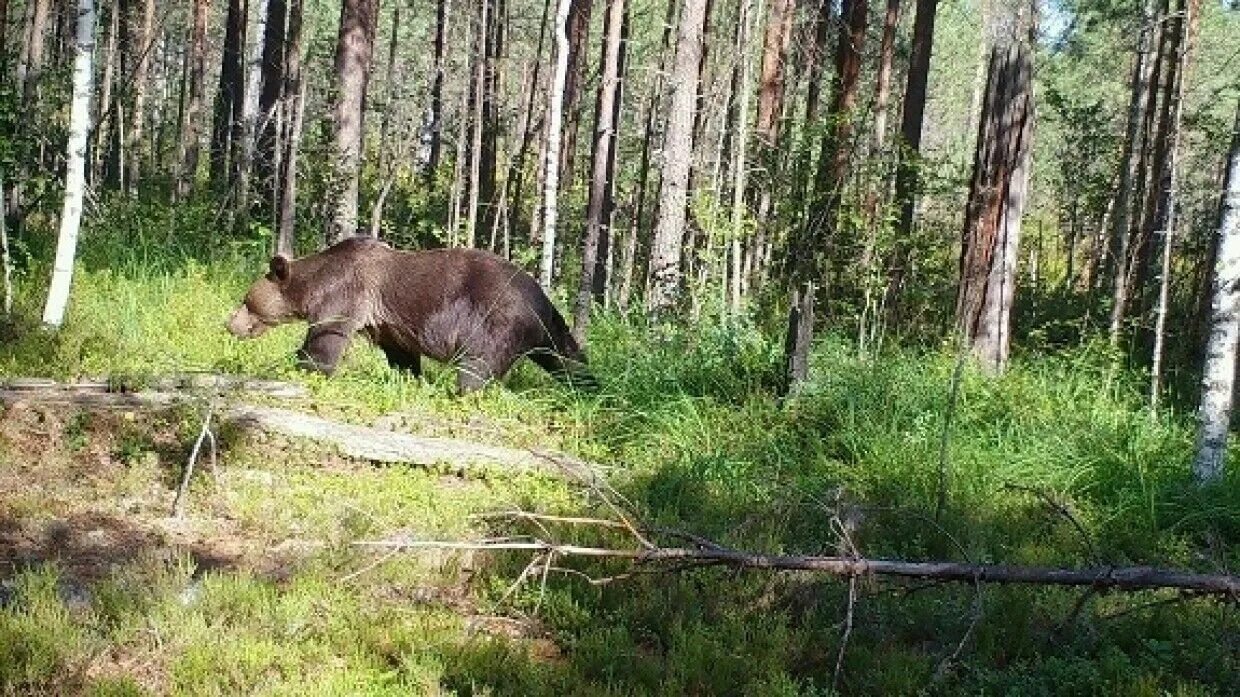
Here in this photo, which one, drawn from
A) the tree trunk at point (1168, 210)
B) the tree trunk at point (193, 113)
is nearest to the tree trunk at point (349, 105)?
the tree trunk at point (193, 113)

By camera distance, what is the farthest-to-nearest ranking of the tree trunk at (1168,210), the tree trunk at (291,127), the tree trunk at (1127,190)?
the tree trunk at (1127,190), the tree trunk at (291,127), the tree trunk at (1168,210)

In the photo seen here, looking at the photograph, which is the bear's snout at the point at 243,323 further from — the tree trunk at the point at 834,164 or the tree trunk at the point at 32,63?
the tree trunk at the point at 834,164

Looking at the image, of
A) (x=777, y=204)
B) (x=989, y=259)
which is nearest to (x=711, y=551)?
(x=989, y=259)

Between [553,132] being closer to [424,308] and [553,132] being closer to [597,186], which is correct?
[597,186]

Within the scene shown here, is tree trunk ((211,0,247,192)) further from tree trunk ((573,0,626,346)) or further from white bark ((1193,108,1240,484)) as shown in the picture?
white bark ((1193,108,1240,484))

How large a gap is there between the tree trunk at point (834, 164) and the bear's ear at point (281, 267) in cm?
661

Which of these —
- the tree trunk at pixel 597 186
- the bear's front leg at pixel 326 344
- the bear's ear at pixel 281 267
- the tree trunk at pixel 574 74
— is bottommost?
the bear's front leg at pixel 326 344

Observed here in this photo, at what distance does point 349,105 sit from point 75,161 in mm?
5881

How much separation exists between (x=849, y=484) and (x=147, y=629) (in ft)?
14.1

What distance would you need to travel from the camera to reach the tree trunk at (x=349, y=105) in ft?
44.6

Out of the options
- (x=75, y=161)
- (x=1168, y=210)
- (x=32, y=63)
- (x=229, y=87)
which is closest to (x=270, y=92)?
(x=229, y=87)

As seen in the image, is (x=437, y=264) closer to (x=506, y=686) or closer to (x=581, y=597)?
(x=581, y=597)

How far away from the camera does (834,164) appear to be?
49.1 ft

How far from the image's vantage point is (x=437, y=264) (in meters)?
8.91
